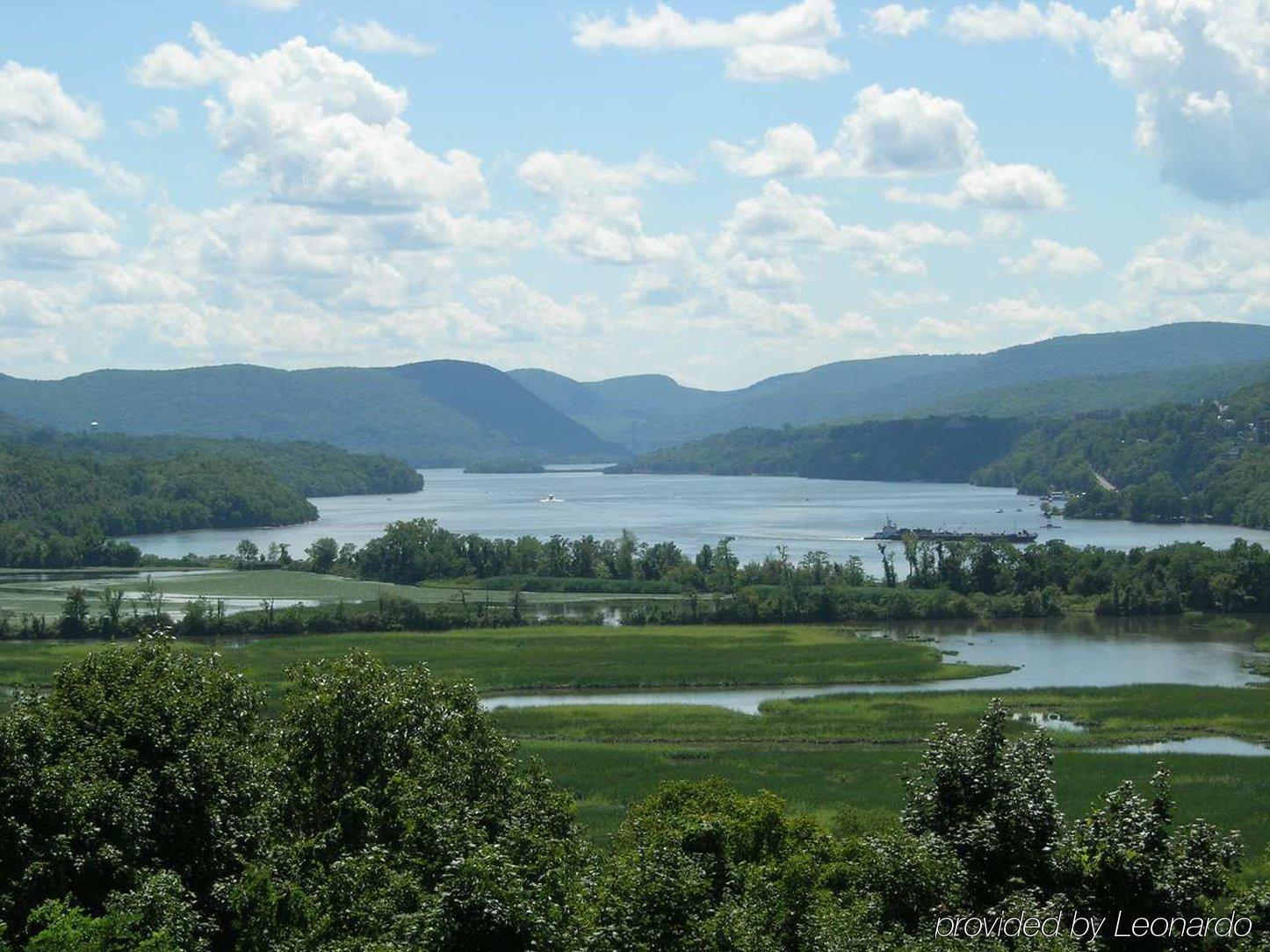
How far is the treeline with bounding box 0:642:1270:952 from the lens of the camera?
628 inches

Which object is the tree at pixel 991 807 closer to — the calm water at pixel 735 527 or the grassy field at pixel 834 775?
the grassy field at pixel 834 775

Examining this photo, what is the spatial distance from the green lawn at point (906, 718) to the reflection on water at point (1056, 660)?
81.3 inches

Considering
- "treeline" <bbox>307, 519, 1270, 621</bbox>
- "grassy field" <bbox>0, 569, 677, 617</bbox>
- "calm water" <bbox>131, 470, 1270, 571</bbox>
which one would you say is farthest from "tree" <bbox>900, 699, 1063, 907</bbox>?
"calm water" <bbox>131, 470, 1270, 571</bbox>

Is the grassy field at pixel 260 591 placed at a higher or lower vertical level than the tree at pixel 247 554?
lower

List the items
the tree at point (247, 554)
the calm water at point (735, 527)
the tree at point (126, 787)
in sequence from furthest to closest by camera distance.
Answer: the calm water at point (735, 527) → the tree at point (247, 554) → the tree at point (126, 787)

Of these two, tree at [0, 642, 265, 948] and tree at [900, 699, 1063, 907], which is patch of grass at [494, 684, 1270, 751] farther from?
tree at [900, 699, 1063, 907]

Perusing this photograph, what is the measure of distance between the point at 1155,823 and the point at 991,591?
78453 millimetres

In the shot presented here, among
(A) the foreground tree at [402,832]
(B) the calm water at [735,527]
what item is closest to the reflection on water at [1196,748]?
(A) the foreground tree at [402,832]

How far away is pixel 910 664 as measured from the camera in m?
64.4

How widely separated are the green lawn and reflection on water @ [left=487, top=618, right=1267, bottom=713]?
206 centimetres

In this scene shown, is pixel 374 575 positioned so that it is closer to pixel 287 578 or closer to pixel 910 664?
pixel 287 578

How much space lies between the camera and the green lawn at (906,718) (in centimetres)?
4812

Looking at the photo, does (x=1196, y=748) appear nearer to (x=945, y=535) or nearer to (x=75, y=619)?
(x=75, y=619)

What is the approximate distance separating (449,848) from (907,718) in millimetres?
34591
